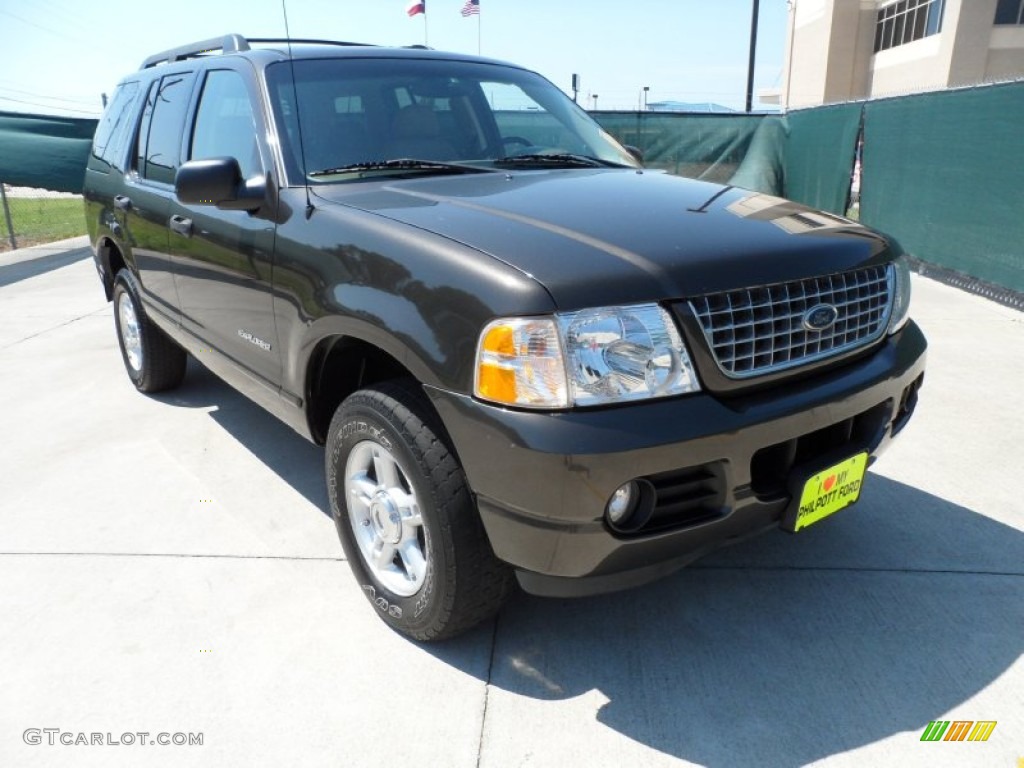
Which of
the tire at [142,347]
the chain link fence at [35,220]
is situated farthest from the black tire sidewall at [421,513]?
the chain link fence at [35,220]

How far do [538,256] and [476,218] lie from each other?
1.22 ft

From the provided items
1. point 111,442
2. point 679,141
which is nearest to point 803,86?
point 679,141

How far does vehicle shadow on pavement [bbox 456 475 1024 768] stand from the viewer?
2180 millimetres

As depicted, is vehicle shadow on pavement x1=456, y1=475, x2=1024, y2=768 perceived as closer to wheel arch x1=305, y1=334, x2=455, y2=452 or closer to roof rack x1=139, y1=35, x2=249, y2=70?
wheel arch x1=305, y1=334, x2=455, y2=452

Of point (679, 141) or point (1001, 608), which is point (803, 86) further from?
point (1001, 608)

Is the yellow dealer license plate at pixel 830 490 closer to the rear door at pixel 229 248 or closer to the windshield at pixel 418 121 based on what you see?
the windshield at pixel 418 121

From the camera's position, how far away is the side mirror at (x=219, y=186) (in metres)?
2.70

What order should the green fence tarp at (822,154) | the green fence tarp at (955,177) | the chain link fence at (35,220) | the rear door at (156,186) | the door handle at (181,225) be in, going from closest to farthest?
the door handle at (181,225), the rear door at (156,186), the green fence tarp at (955,177), the green fence tarp at (822,154), the chain link fence at (35,220)

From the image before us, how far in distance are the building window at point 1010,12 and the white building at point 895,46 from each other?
31 millimetres

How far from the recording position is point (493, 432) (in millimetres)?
1958

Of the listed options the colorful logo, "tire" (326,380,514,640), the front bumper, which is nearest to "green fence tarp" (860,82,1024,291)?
the colorful logo

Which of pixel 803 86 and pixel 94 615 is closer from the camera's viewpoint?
pixel 94 615

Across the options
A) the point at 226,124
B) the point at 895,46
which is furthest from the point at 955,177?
the point at 895,46

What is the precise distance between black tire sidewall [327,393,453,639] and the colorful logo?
1.35 meters
